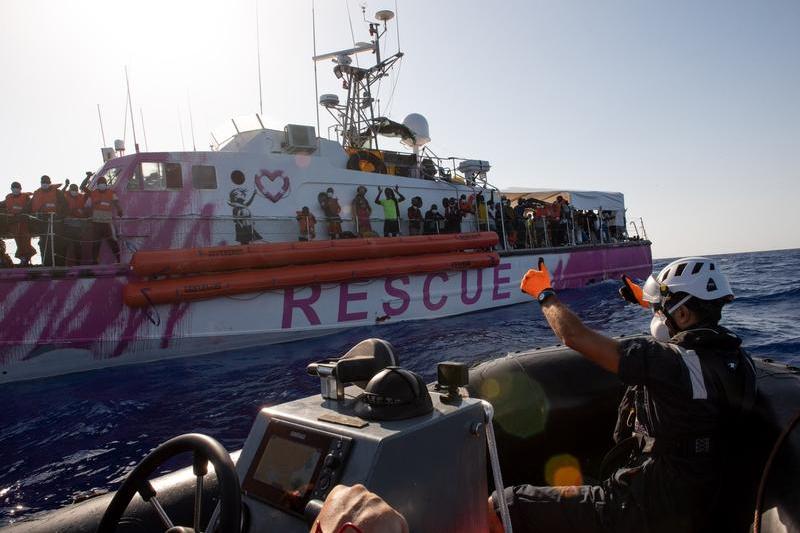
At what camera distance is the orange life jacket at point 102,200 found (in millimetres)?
7289

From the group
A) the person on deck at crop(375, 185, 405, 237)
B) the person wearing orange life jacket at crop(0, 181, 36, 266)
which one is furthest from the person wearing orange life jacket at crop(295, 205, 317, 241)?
the person wearing orange life jacket at crop(0, 181, 36, 266)

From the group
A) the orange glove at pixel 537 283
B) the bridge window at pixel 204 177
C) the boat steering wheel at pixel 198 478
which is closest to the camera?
the boat steering wheel at pixel 198 478

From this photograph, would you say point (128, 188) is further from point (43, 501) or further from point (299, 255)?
point (43, 501)

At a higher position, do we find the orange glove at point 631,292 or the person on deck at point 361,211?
the person on deck at point 361,211

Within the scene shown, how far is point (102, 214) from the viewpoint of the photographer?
7.32m

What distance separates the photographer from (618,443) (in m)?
2.29

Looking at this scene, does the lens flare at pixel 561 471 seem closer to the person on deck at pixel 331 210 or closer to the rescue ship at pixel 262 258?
the rescue ship at pixel 262 258

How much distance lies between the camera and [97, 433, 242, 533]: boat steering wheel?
4.14 ft

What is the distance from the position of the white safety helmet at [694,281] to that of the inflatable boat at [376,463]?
0.51 meters

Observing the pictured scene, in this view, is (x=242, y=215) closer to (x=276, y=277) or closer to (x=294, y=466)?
(x=276, y=277)

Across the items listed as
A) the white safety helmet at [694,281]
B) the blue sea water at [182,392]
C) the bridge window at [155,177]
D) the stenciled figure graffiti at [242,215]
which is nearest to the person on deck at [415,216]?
the blue sea water at [182,392]

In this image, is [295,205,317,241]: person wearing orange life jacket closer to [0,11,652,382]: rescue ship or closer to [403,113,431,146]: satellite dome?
[0,11,652,382]: rescue ship

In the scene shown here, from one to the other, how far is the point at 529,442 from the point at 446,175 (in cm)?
1023

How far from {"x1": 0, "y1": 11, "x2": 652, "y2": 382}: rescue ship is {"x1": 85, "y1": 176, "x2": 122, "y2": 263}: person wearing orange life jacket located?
0.40 ft
